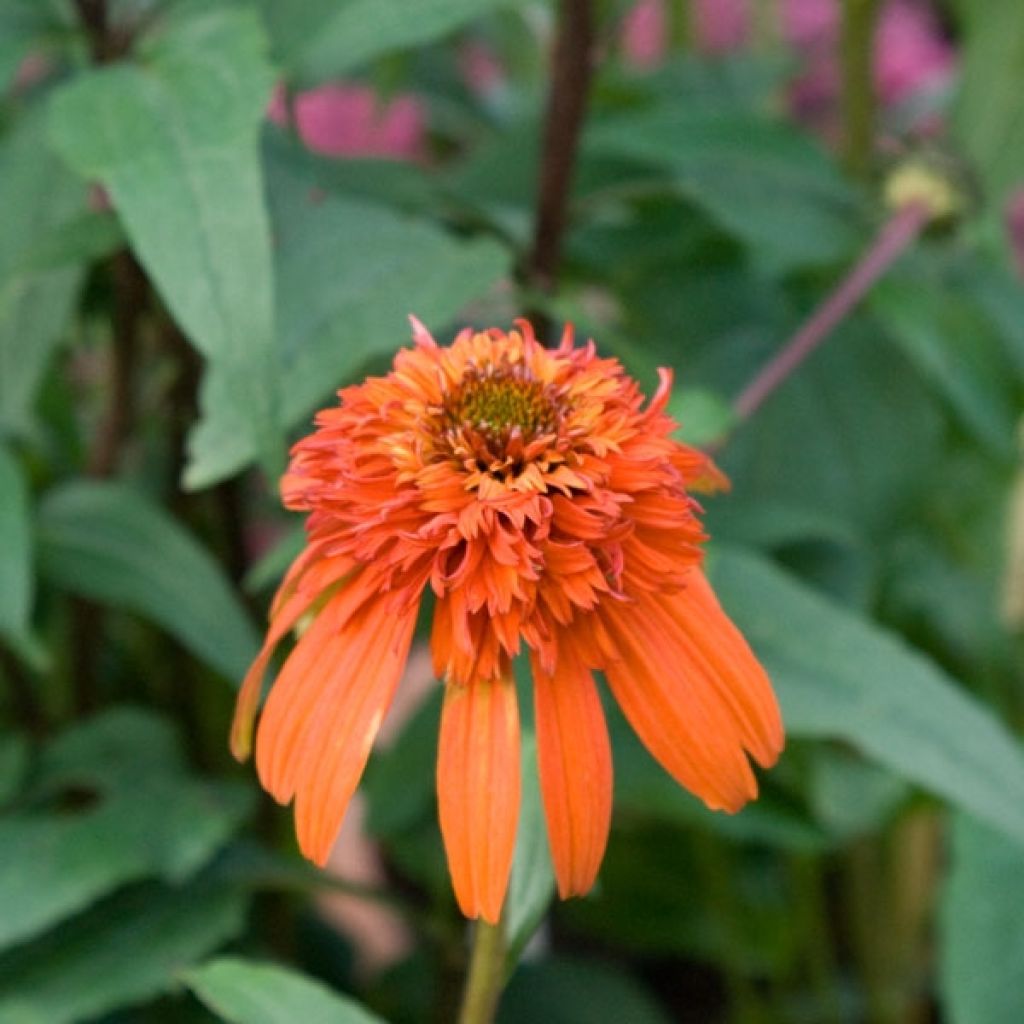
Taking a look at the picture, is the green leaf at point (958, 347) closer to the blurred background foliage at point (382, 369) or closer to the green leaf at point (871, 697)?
the blurred background foliage at point (382, 369)

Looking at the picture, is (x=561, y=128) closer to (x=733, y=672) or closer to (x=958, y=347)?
(x=958, y=347)

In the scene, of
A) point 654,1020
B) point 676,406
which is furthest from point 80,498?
point 654,1020

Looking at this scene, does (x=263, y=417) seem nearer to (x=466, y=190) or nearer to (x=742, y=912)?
(x=466, y=190)

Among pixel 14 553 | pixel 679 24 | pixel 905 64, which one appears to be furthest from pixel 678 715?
pixel 905 64

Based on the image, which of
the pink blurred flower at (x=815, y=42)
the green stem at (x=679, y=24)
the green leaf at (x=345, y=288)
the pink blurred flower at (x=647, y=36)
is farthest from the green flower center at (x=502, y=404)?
the pink blurred flower at (x=647, y=36)

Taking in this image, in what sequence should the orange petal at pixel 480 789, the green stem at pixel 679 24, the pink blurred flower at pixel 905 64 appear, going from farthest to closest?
the pink blurred flower at pixel 905 64
the green stem at pixel 679 24
the orange petal at pixel 480 789

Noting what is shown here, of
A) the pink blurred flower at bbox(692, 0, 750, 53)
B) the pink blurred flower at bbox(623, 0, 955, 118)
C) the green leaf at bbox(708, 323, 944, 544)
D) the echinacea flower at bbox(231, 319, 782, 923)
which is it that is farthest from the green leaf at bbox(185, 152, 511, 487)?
the pink blurred flower at bbox(692, 0, 750, 53)

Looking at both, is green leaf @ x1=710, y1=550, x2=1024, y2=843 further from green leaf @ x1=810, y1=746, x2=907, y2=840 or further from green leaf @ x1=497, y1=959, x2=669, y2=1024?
green leaf @ x1=497, y1=959, x2=669, y2=1024
